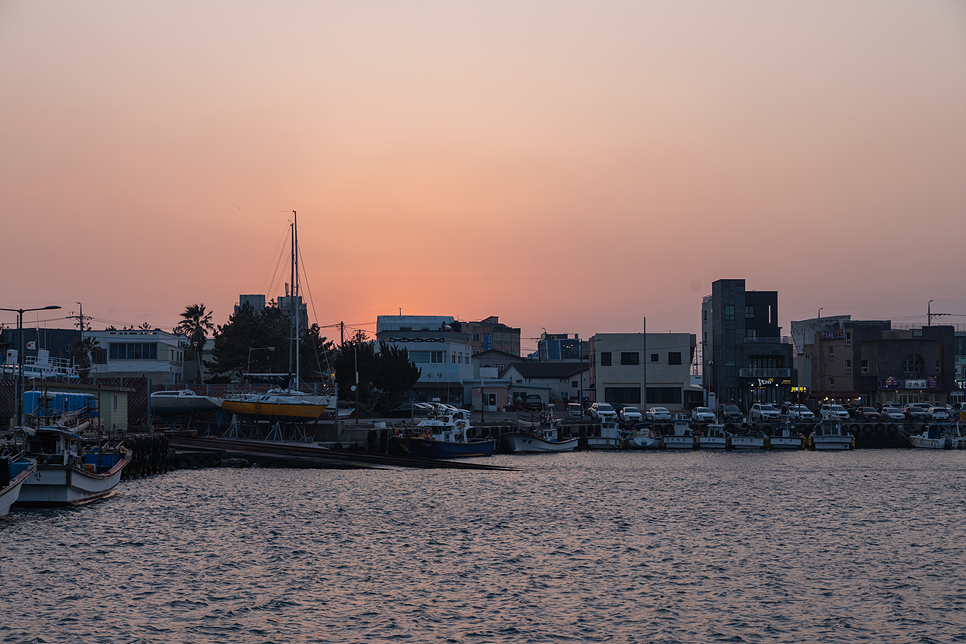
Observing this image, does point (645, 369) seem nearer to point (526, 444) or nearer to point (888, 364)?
point (526, 444)

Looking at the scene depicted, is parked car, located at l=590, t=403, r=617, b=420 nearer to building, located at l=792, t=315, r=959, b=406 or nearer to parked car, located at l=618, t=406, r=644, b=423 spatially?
parked car, located at l=618, t=406, r=644, b=423

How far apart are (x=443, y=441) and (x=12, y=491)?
39.9m

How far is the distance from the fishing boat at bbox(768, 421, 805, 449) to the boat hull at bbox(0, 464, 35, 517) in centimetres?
7165

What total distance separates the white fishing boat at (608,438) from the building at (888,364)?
55.0 m

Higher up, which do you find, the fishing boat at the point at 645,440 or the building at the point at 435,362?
the building at the point at 435,362

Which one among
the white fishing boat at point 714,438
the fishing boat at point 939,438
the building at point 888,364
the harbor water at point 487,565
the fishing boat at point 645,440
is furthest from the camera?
the building at point 888,364

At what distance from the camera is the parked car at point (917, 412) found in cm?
10612

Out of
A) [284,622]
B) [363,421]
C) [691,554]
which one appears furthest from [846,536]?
[363,421]

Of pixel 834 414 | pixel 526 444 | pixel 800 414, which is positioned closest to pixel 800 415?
pixel 800 414

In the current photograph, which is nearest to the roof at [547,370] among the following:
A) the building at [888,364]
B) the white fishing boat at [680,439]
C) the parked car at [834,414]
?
the building at [888,364]

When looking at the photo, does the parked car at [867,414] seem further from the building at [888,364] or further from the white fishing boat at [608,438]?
the white fishing boat at [608,438]

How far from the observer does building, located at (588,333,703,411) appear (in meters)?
118

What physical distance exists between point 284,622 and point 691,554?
16.4 meters

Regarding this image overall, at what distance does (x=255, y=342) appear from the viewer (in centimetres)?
10162
